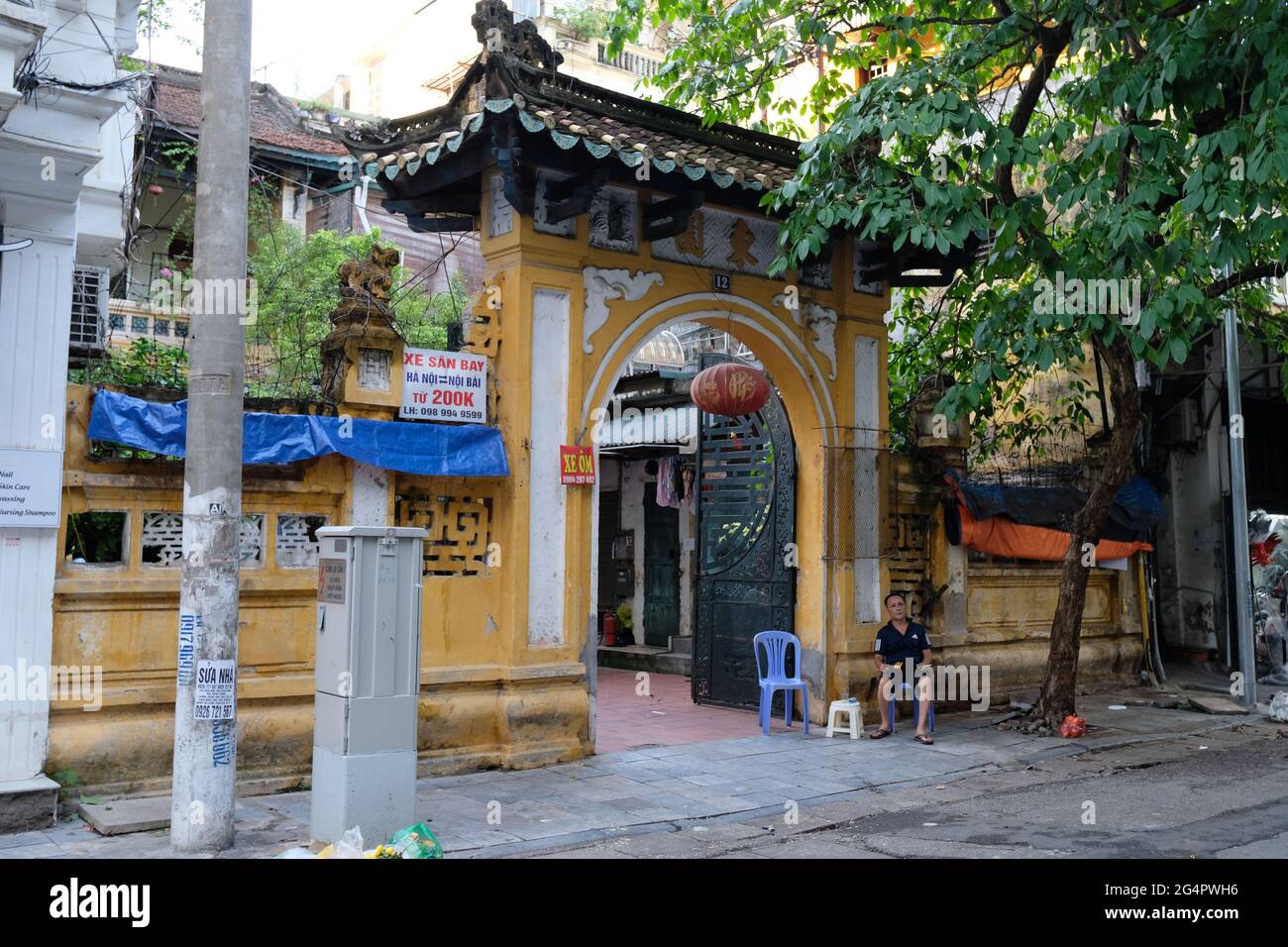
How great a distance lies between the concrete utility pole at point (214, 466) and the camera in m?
6.89

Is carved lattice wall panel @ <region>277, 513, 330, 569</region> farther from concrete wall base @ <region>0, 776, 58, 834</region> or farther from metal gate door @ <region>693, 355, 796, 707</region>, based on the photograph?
metal gate door @ <region>693, 355, 796, 707</region>

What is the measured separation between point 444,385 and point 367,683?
343 centimetres

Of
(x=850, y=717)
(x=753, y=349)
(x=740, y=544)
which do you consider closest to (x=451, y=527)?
(x=753, y=349)

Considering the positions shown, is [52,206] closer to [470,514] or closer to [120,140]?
[470,514]

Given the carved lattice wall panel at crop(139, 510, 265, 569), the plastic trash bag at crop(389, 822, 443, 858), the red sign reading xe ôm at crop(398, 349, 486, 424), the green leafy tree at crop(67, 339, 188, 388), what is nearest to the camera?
the plastic trash bag at crop(389, 822, 443, 858)

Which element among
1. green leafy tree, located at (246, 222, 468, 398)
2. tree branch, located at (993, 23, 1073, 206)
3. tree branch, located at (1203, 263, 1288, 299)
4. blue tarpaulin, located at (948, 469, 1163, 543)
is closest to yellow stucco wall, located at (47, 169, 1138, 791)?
blue tarpaulin, located at (948, 469, 1163, 543)

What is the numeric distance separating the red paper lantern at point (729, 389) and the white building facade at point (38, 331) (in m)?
5.67

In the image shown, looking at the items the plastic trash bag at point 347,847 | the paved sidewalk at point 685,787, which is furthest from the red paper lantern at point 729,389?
the plastic trash bag at point 347,847

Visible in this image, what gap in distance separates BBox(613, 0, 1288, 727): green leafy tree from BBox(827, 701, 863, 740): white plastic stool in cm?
198

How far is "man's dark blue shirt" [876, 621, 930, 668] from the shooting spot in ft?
38.9

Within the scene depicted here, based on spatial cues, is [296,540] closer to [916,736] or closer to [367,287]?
[367,287]

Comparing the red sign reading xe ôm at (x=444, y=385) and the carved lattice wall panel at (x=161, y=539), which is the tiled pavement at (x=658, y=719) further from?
the carved lattice wall panel at (x=161, y=539)
